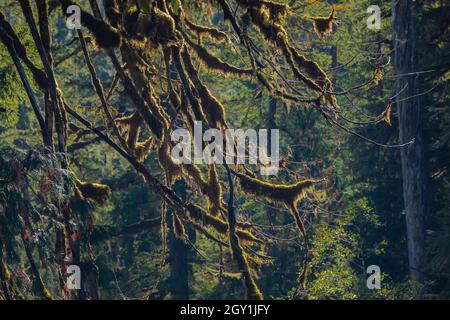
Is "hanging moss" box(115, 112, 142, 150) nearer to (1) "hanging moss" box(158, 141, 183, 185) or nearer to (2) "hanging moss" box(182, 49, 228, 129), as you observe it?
(1) "hanging moss" box(158, 141, 183, 185)

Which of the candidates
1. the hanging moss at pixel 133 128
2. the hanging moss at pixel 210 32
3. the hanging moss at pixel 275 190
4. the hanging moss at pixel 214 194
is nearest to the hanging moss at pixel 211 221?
the hanging moss at pixel 214 194

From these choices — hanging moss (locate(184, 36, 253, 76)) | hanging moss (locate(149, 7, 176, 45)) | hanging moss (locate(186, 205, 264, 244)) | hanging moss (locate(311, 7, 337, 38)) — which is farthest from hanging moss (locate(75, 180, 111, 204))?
hanging moss (locate(311, 7, 337, 38))

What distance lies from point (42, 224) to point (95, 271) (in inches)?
29.4

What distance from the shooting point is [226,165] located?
24.7 feet

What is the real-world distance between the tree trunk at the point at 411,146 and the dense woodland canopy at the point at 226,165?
1.6 inches

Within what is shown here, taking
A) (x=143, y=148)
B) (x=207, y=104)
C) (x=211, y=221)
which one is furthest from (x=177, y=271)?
(x=207, y=104)

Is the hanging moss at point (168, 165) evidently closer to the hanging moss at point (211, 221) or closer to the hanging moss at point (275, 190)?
the hanging moss at point (211, 221)

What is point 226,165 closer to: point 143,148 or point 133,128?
point 133,128

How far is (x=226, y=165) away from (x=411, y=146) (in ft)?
44.7

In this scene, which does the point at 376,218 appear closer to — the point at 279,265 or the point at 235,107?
the point at 279,265

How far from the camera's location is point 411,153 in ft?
67.7

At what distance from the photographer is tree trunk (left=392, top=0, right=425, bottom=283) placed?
20.2 meters

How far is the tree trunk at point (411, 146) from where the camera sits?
2022cm

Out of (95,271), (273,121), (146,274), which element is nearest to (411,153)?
(273,121)
